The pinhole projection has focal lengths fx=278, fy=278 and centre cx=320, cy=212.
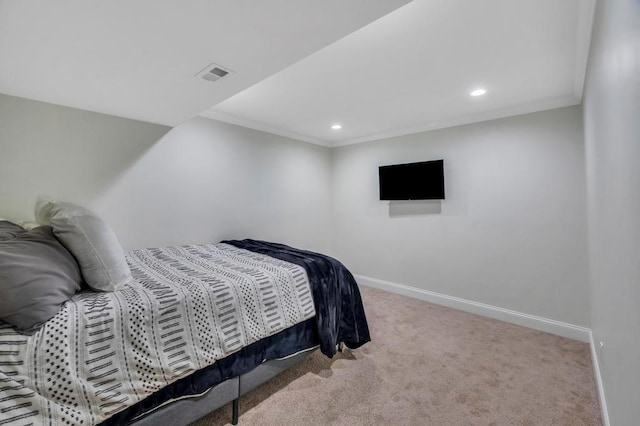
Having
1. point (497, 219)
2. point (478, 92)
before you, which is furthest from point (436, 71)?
point (497, 219)

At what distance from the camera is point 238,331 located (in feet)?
5.44

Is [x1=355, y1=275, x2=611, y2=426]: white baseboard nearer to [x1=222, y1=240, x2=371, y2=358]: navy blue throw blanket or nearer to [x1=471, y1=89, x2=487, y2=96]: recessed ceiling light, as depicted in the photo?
[x1=222, y1=240, x2=371, y2=358]: navy blue throw blanket

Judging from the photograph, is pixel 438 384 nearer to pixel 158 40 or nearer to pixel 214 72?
pixel 214 72

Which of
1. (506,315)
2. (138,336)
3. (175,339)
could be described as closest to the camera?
(138,336)

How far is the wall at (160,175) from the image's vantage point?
2.25 meters

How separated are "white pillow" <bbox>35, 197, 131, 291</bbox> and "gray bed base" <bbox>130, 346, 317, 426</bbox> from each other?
0.67m

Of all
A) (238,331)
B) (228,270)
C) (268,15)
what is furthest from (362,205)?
(268,15)

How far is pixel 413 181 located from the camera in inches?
146

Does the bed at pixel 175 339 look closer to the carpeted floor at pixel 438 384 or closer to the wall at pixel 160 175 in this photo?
the carpeted floor at pixel 438 384

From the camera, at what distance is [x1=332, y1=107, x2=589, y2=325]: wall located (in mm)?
2711

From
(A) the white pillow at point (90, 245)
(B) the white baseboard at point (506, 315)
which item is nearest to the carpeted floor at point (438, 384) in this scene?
(B) the white baseboard at point (506, 315)

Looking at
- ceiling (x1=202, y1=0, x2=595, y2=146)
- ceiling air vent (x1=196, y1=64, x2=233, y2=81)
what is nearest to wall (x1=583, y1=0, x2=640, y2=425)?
ceiling (x1=202, y1=0, x2=595, y2=146)

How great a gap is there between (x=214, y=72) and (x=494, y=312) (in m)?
3.58

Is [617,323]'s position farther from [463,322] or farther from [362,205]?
[362,205]
